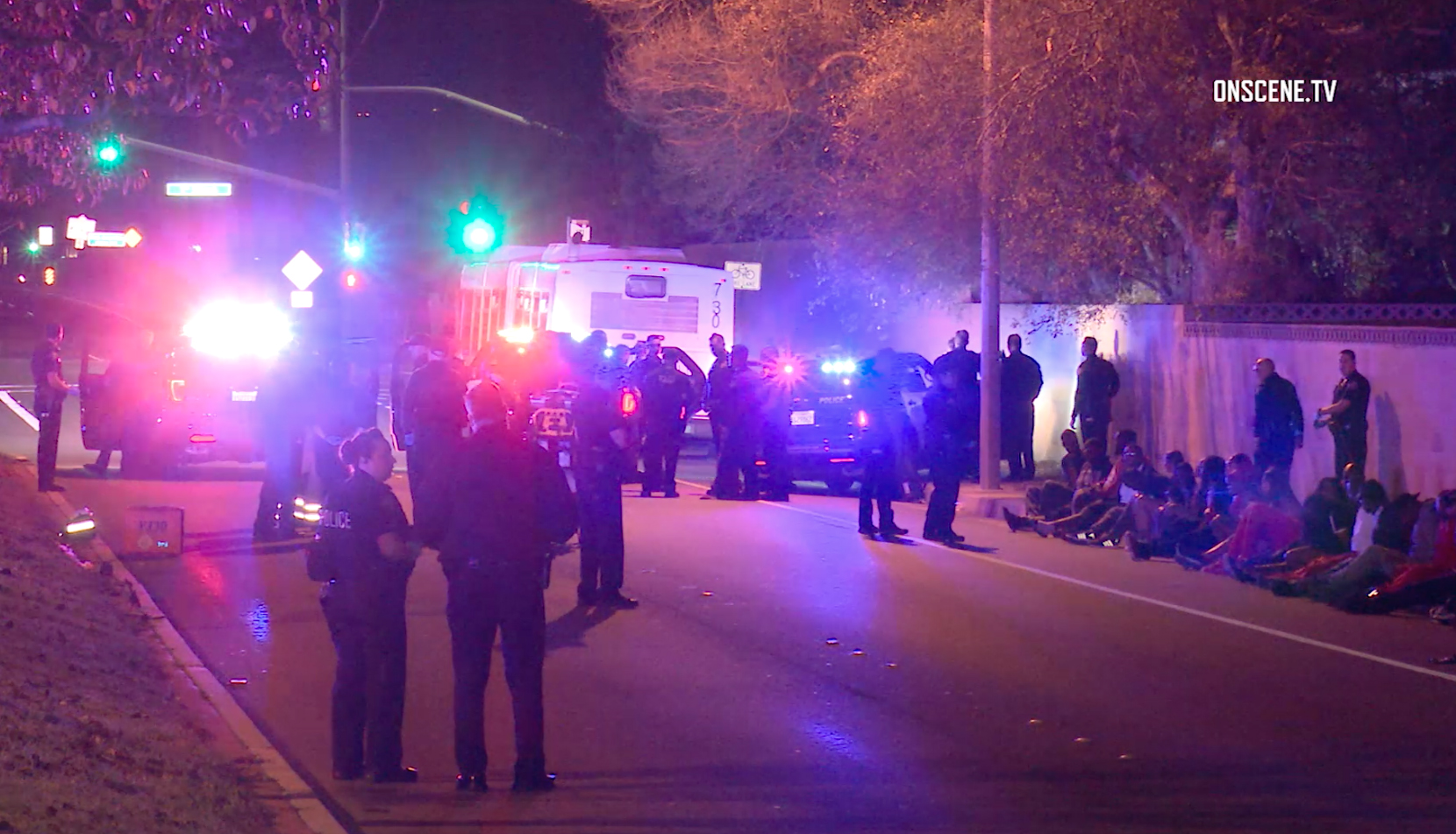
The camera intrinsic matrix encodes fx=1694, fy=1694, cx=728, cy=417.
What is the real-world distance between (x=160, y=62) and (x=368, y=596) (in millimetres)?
5584

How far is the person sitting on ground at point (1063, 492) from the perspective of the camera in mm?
16922

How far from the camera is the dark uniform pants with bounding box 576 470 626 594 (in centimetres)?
1196

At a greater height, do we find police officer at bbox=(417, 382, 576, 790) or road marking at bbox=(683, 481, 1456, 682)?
police officer at bbox=(417, 382, 576, 790)

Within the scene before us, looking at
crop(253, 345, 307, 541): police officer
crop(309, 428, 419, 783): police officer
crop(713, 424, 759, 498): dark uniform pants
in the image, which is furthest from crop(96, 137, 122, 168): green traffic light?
crop(309, 428, 419, 783): police officer

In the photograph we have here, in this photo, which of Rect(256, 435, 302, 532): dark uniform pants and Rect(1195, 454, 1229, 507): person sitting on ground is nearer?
Rect(256, 435, 302, 532): dark uniform pants

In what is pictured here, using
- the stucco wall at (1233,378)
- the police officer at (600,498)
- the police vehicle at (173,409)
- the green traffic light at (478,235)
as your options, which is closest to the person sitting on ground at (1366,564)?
the stucco wall at (1233,378)

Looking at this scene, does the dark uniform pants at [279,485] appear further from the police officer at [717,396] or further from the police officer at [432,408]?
the police officer at [717,396]

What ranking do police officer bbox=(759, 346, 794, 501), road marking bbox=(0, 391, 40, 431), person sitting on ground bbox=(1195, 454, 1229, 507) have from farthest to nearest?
road marking bbox=(0, 391, 40, 431)
police officer bbox=(759, 346, 794, 501)
person sitting on ground bbox=(1195, 454, 1229, 507)

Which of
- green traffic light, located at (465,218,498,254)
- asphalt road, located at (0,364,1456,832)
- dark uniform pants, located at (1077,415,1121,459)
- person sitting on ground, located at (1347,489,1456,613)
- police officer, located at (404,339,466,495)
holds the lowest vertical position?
asphalt road, located at (0,364,1456,832)

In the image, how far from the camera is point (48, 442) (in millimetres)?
17484

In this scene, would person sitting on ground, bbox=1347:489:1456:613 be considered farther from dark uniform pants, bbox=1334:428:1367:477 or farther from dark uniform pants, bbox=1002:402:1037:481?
dark uniform pants, bbox=1002:402:1037:481

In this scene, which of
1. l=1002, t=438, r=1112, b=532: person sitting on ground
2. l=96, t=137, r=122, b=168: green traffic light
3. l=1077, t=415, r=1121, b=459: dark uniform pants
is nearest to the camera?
l=96, t=137, r=122, b=168: green traffic light

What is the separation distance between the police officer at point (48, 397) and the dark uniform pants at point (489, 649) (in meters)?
11.6

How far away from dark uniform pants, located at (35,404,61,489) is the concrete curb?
197 inches
